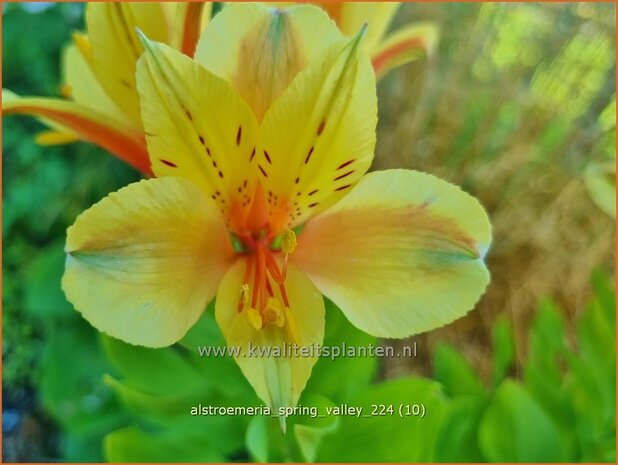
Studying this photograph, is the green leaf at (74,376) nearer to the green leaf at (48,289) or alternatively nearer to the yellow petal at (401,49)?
the green leaf at (48,289)

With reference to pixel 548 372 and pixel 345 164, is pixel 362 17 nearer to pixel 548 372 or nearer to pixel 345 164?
pixel 345 164

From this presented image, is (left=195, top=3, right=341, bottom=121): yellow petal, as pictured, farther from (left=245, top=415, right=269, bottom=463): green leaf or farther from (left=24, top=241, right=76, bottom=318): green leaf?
(left=24, top=241, right=76, bottom=318): green leaf

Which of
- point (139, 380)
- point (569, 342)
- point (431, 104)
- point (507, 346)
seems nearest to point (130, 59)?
point (139, 380)

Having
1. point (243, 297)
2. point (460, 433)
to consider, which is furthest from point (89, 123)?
Result: point (460, 433)

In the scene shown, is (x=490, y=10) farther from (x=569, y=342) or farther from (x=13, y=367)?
(x=13, y=367)

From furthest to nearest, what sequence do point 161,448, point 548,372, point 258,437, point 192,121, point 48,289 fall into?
1. point 48,289
2. point 548,372
3. point 161,448
4. point 258,437
5. point 192,121

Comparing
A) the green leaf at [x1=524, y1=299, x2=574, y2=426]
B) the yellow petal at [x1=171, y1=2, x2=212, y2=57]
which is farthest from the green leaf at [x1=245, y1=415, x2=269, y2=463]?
the green leaf at [x1=524, y1=299, x2=574, y2=426]
